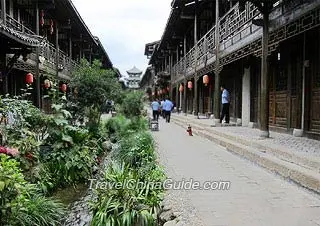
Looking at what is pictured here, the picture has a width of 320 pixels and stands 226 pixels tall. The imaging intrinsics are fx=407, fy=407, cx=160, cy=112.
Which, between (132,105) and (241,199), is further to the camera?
(132,105)

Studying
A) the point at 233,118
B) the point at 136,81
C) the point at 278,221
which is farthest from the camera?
the point at 136,81

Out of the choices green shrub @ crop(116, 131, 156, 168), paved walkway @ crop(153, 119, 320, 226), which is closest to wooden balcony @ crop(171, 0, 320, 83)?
paved walkway @ crop(153, 119, 320, 226)

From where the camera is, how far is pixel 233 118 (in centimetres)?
1866

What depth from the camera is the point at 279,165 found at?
282 inches

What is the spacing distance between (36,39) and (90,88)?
2431mm

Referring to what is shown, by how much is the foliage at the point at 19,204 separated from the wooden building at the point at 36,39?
560cm

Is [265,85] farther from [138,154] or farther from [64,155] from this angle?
[64,155]

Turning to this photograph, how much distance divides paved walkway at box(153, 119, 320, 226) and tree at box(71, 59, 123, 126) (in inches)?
242

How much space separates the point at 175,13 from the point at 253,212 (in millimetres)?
20598

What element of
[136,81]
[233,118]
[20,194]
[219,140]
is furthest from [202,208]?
[136,81]

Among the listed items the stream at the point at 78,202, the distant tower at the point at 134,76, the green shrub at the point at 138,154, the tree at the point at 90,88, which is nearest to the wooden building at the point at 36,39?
the tree at the point at 90,88

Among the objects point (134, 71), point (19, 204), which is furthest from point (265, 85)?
point (134, 71)

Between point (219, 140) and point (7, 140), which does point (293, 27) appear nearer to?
point (219, 140)

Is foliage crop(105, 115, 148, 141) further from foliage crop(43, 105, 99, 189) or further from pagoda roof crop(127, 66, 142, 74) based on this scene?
pagoda roof crop(127, 66, 142, 74)
